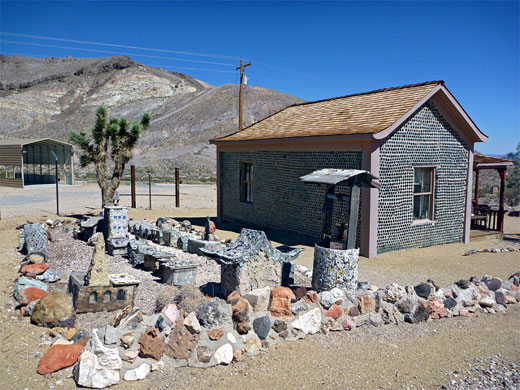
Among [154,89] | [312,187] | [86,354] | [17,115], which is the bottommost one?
[86,354]

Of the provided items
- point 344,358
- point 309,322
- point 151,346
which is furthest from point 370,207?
point 151,346

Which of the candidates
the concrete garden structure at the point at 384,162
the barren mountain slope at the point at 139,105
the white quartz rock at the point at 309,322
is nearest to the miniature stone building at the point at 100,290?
the white quartz rock at the point at 309,322

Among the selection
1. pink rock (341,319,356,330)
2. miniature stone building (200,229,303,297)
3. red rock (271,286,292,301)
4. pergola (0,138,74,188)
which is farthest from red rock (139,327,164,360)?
pergola (0,138,74,188)

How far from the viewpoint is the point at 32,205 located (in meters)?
19.1

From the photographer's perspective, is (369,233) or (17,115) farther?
(17,115)

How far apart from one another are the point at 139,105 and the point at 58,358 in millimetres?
83934

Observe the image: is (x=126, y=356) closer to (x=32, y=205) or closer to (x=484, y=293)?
(x=484, y=293)

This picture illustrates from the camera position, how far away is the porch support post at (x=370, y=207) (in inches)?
376

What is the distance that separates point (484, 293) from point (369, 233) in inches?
127

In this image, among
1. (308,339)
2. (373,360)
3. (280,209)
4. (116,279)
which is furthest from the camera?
(280,209)

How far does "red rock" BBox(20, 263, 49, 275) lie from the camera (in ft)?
25.5

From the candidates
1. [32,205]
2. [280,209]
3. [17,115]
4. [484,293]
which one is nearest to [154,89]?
[17,115]

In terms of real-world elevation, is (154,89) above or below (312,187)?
above

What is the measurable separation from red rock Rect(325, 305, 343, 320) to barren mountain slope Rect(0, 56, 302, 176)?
136ft
